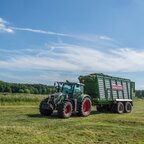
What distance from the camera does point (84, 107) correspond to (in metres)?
24.6

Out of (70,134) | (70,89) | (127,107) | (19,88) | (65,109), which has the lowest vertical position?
(70,134)

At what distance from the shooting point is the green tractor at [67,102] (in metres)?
22.5

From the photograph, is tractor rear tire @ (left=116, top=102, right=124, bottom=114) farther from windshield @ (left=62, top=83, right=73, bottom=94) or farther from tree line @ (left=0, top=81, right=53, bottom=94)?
tree line @ (left=0, top=81, right=53, bottom=94)

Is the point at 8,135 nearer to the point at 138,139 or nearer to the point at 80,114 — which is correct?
the point at 138,139

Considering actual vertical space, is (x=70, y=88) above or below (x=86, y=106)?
above

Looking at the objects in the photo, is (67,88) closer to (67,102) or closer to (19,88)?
(67,102)

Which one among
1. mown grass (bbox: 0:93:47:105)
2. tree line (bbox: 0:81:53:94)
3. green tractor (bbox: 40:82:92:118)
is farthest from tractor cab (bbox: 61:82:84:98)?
tree line (bbox: 0:81:53:94)

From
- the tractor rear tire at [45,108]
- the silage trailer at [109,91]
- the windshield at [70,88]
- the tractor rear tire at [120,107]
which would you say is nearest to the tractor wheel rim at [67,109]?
the tractor rear tire at [45,108]

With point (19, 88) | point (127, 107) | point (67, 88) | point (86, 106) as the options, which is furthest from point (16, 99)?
point (19, 88)

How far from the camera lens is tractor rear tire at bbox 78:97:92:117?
23783mm

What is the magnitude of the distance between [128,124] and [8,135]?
7.56 m

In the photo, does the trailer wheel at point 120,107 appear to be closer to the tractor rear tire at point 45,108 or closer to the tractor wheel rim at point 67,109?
the tractor wheel rim at point 67,109

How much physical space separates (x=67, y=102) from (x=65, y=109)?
0.46 m

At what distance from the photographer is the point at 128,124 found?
65.1 ft
